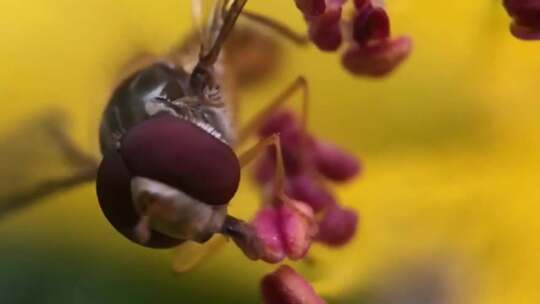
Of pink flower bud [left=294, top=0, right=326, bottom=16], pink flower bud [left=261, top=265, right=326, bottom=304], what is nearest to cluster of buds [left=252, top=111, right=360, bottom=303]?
pink flower bud [left=261, top=265, right=326, bottom=304]

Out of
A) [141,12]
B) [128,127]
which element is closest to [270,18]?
[141,12]

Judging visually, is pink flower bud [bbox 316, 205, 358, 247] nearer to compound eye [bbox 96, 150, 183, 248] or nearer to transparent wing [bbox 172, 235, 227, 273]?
transparent wing [bbox 172, 235, 227, 273]

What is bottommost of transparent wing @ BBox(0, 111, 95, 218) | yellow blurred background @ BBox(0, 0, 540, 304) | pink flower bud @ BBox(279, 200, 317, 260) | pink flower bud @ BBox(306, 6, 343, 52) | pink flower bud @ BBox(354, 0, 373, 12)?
yellow blurred background @ BBox(0, 0, 540, 304)

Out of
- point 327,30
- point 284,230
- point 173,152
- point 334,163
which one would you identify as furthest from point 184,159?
point 334,163

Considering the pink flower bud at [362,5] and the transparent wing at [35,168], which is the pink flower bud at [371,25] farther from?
the transparent wing at [35,168]

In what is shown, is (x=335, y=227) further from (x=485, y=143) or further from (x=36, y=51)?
(x=36, y=51)

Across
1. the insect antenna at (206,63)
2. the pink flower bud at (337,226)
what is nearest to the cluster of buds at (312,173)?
the pink flower bud at (337,226)
